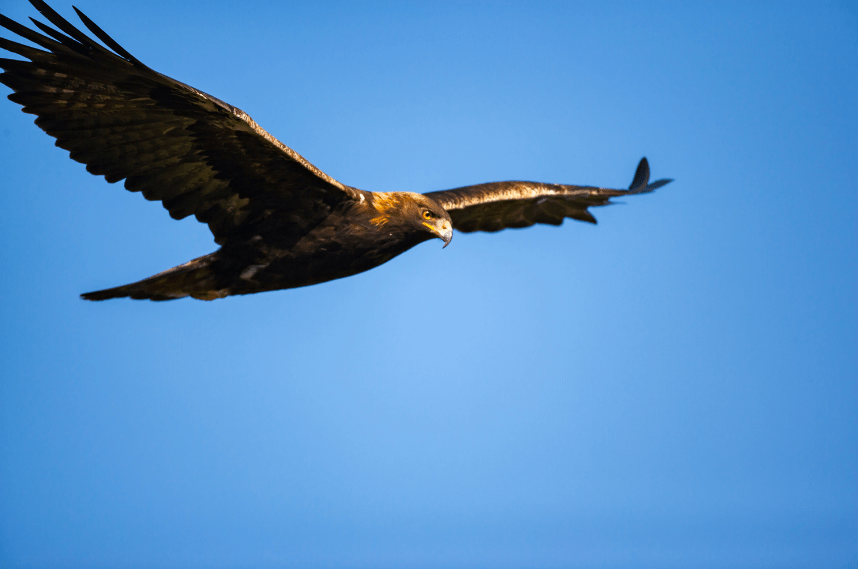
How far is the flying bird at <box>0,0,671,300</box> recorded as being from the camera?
5215 mm

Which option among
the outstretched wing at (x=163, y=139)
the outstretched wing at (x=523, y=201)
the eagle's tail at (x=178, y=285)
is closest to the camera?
the outstretched wing at (x=163, y=139)

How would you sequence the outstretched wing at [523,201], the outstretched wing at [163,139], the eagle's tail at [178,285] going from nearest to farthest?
the outstretched wing at [163,139], the eagle's tail at [178,285], the outstretched wing at [523,201]

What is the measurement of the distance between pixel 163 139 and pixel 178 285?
1.27 meters

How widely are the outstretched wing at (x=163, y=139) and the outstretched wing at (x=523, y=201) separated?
72.4 inches

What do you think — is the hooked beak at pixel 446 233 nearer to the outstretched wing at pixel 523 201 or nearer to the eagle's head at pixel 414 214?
the eagle's head at pixel 414 214

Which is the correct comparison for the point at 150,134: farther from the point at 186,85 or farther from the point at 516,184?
the point at 516,184

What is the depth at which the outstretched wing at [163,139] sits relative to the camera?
16.9ft

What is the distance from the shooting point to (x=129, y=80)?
5.28 m

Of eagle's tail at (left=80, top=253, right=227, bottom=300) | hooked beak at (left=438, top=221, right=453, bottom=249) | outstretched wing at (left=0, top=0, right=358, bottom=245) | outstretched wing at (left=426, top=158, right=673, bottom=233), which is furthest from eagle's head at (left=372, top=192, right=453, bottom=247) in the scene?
eagle's tail at (left=80, top=253, right=227, bottom=300)

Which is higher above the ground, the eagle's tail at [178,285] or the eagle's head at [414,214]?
the eagle's head at [414,214]

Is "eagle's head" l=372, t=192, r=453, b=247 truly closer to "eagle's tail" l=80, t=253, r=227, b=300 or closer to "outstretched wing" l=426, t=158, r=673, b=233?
"outstretched wing" l=426, t=158, r=673, b=233

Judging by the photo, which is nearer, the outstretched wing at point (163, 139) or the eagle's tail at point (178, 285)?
the outstretched wing at point (163, 139)

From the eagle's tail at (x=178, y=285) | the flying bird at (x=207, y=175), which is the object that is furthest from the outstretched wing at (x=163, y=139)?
the eagle's tail at (x=178, y=285)

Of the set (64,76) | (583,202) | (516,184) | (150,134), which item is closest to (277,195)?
(150,134)
